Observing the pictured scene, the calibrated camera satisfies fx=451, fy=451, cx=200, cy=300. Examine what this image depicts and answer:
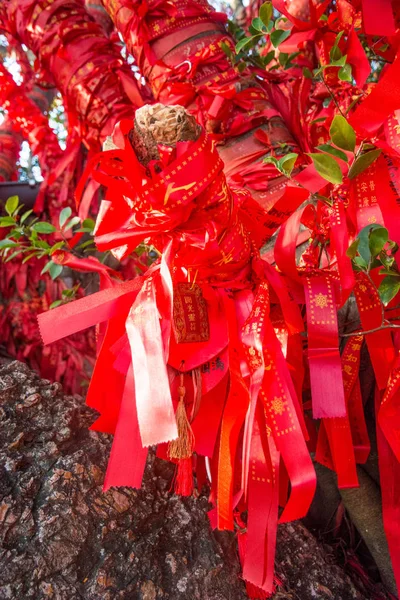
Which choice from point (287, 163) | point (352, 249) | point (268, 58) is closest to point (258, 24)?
point (268, 58)

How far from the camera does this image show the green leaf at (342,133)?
0.50 m

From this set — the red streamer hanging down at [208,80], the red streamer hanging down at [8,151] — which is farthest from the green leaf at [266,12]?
the red streamer hanging down at [8,151]

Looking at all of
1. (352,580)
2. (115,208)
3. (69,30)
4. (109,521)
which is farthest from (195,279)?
(69,30)

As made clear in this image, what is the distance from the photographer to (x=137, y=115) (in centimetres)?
46

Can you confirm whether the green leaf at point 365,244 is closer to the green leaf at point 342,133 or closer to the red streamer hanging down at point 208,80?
the green leaf at point 342,133

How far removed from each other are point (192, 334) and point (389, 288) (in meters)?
0.26

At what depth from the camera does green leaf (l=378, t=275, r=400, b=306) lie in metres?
0.52

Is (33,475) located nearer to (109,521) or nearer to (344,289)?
(109,521)

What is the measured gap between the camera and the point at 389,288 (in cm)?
53

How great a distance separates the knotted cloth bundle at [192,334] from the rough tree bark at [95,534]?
3.0 inches

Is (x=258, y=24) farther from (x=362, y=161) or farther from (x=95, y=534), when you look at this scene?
(x=95, y=534)

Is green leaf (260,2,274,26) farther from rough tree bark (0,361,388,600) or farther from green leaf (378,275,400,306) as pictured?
rough tree bark (0,361,388,600)

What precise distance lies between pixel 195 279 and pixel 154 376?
174 mm

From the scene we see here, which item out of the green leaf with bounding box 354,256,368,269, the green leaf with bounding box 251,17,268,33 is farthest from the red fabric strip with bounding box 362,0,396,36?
the green leaf with bounding box 354,256,368,269
